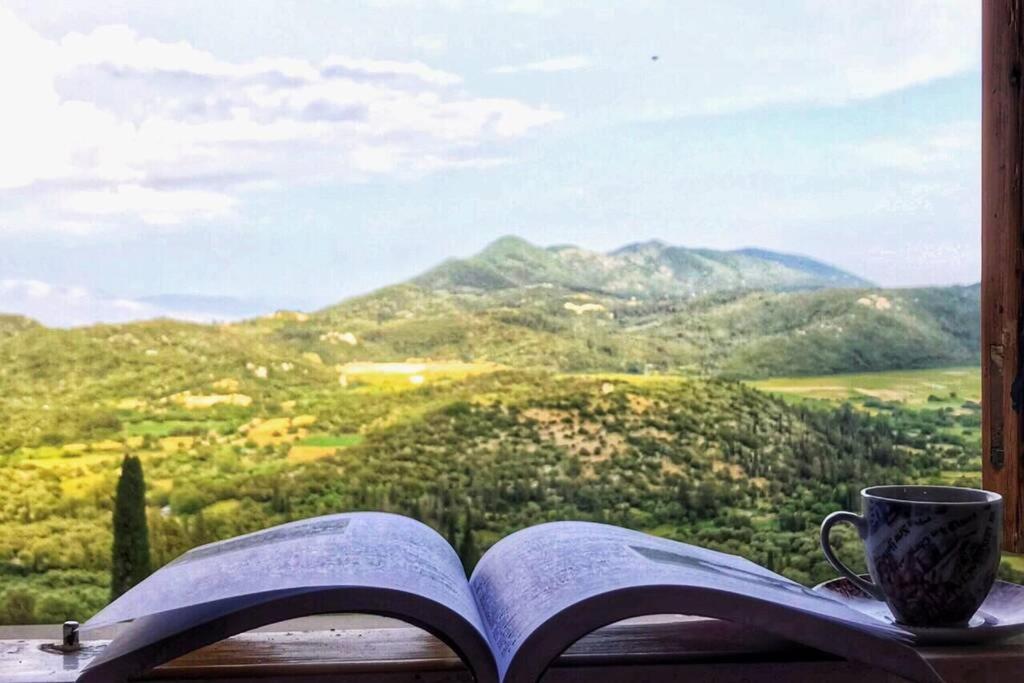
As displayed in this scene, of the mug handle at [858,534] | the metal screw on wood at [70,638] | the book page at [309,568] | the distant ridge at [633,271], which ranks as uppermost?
the distant ridge at [633,271]

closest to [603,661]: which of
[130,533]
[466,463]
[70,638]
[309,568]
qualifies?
[309,568]

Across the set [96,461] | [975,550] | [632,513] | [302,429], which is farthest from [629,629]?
[96,461]

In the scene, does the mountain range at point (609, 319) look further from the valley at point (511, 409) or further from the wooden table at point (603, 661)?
the wooden table at point (603, 661)

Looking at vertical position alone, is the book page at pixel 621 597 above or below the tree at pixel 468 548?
above

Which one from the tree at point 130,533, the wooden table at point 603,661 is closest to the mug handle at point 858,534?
the wooden table at point 603,661

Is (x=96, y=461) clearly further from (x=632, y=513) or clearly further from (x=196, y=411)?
(x=632, y=513)

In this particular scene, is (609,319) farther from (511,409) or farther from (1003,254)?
(1003,254)
